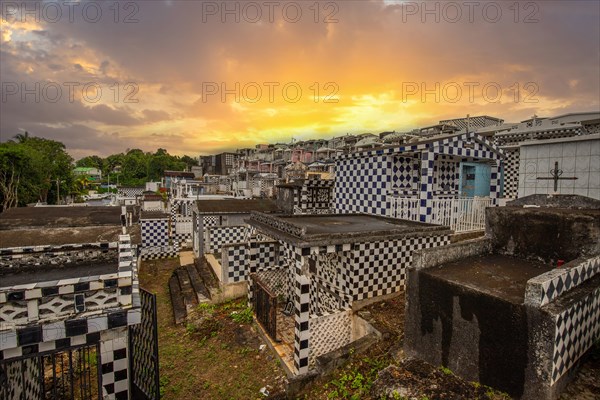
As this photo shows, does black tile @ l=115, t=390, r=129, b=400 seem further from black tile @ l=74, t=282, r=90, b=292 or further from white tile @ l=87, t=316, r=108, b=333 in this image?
black tile @ l=74, t=282, r=90, b=292

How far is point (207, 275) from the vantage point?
40.4 ft

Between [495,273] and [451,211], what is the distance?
18.1ft

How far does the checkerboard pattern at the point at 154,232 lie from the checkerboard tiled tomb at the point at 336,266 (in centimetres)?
1102

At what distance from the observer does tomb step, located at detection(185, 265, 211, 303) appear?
1030 cm

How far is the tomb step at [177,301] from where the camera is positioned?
369 inches

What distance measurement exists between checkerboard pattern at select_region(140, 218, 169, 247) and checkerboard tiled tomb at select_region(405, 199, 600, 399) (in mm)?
16416

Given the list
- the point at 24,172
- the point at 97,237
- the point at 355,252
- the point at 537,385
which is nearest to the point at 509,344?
the point at 537,385

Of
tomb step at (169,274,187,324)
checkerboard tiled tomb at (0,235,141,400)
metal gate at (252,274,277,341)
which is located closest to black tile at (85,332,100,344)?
checkerboard tiled tomb at (0,235,141,400)

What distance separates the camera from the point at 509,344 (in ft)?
10.6

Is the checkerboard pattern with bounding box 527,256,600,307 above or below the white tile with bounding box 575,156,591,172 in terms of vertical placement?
below

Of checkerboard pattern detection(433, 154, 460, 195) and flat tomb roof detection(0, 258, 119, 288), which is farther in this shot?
checkerboard pattern detection(433, 154, 460, 195)

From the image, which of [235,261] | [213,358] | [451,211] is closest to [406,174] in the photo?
[451,211]

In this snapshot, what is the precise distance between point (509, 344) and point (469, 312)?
1.60 ft

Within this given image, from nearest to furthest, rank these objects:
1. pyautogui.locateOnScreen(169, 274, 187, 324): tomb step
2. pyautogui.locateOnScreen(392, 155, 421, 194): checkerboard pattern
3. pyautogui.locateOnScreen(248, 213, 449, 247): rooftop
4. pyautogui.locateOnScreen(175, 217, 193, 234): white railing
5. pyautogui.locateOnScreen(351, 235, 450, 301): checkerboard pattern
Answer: pyautogui.locateOnScreen(248, 213, 449, 247): rooftop → pyautogui.locateOnScreen(351, 235, 450, 301): checkerboard pattern → pyautogui.locateOnScreen(169, 274, 187, 324): tomb step → pyautogui.locateOnScreen(392, 155, 421, 194): checkerboard pattern → pyautogui.locateOnScreen(175, 217, 193, 234): white railing
